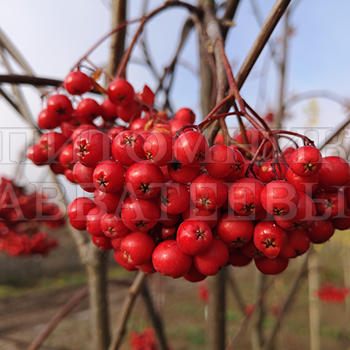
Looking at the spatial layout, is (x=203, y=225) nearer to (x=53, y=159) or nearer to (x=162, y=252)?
(x=162, y=252)

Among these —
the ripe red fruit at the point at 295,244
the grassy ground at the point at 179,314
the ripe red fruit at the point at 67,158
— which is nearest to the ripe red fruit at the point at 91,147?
the ripe red fruit at the point at 67,158

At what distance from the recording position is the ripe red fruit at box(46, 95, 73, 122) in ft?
2.28

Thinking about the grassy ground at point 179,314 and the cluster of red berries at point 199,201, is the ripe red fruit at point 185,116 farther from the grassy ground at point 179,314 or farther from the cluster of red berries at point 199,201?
the grassy ground at point 179,314

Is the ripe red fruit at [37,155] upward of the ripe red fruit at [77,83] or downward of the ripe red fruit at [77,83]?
downward

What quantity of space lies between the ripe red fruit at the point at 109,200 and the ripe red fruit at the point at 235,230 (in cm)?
17

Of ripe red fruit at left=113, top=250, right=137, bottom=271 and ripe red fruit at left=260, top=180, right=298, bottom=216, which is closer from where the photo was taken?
ripe red fruit at left=260, top=180, right=298, bottom=216

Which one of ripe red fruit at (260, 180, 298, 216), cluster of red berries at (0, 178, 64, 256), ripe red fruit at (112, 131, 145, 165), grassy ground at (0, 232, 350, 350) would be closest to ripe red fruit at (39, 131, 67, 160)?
ripe red fruit at (112, 131, 145, 165)

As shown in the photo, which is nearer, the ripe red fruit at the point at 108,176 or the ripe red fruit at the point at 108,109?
the ripe red fruit at the point at 108,176

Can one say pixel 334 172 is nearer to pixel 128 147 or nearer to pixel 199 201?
pixel 199 201

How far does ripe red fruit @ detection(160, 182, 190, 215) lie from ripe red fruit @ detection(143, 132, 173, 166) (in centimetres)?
5

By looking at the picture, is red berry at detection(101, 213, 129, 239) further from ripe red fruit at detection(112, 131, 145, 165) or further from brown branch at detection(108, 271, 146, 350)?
brown branch at detection(108, 271, 146, 350)

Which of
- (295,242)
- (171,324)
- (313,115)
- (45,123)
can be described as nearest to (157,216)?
(295,242)

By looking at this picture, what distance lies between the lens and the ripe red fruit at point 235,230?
18.8 inches

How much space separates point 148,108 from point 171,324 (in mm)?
7356
